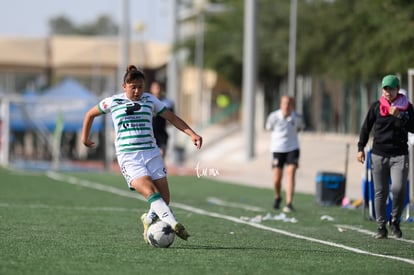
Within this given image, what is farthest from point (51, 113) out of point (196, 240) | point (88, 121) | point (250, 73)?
point (88, 121)

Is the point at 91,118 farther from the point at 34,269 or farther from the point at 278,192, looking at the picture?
the point at 278,192

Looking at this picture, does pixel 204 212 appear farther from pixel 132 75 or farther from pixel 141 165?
pixel 132 75

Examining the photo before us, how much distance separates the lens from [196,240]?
14.4 metres

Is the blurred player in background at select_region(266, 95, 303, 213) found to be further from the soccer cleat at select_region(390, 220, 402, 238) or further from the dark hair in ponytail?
the dark hair in ponytail

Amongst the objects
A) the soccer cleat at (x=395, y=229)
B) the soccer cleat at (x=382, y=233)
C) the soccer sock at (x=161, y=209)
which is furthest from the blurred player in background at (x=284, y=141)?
the soccer sock at (x=161, y=209)

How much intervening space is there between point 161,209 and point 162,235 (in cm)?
28

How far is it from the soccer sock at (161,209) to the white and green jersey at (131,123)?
0.61 meters

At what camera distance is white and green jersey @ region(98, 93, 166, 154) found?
1338 cm

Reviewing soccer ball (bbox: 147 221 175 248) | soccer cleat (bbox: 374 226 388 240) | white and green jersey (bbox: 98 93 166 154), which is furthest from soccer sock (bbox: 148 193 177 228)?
soccer cleat (bbox: 374 226 388 240)

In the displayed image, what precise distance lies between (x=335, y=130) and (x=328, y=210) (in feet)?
119

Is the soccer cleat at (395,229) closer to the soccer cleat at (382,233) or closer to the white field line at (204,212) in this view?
the soccer cleat at (382,233)

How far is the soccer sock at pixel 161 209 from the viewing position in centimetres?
1303

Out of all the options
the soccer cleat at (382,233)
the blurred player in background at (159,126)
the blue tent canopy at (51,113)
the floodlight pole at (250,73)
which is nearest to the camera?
the soccer cleat at (382,233)

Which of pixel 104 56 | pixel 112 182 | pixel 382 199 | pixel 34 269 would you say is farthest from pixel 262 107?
pixel 34 269
